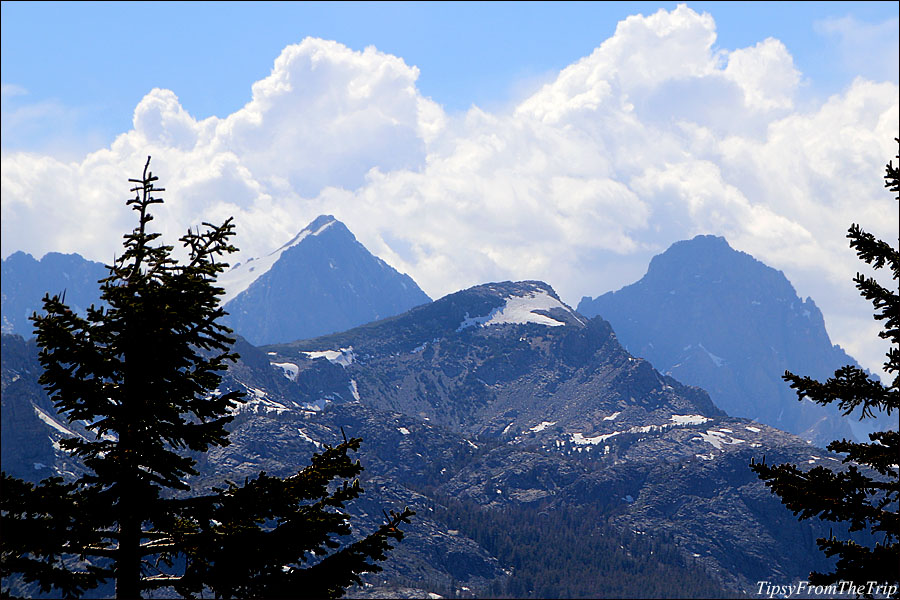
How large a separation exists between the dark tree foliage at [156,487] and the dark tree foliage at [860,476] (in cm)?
1119

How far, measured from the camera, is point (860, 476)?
996 inches

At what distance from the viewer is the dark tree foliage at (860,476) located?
23.8 meters

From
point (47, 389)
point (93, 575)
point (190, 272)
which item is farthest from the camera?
point (190, 272)

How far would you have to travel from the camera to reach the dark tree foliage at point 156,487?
21.7 meters

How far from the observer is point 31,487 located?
836 inches

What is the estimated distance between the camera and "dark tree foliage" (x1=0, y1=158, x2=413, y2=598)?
71.3ft

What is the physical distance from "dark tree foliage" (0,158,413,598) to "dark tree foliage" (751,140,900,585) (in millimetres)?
11186

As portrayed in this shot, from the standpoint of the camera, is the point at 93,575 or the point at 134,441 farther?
the point at 134,441

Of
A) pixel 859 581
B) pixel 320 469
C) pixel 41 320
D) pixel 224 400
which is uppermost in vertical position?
pixel 41 320

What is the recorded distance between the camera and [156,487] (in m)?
22.8

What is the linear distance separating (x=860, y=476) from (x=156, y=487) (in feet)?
61.1

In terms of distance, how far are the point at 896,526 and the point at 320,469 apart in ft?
49.2

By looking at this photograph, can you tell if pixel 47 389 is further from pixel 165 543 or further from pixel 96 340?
pixel 165 543

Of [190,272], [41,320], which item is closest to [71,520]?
[41,320]
